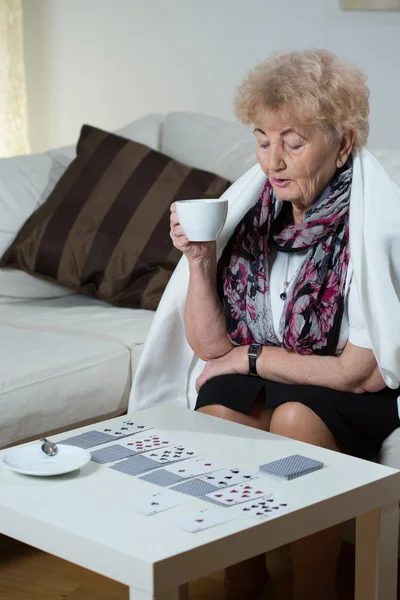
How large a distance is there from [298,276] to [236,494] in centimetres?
62

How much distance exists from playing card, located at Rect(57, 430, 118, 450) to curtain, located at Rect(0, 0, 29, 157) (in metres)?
2.38

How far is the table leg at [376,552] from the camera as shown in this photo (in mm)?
1623

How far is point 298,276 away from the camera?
6.61 ft

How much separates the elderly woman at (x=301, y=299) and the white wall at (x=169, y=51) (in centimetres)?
105

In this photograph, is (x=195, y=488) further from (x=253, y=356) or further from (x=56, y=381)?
(x=56, y=381)

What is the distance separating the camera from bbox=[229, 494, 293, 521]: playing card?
144cm

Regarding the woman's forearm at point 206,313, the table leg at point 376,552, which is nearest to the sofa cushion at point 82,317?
the woman's forearm at point 206,313

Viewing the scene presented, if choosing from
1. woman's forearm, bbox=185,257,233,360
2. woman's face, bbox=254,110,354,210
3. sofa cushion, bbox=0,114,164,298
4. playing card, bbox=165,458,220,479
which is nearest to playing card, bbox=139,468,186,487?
playing card, bbox=165,458,220,479

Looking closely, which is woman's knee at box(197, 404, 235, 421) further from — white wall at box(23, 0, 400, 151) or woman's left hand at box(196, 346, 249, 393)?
white wall at box(23, 0, 400, 151)

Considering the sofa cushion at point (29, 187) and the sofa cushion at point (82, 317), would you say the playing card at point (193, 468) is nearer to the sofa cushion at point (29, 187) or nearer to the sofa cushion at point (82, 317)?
the sofa cushion at point (82, 317)

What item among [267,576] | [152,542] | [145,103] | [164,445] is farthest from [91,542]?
[145,103]

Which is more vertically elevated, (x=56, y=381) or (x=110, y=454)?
(x=110, y=454)

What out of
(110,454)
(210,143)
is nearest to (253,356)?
(110,454)

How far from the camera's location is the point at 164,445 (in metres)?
1.72
